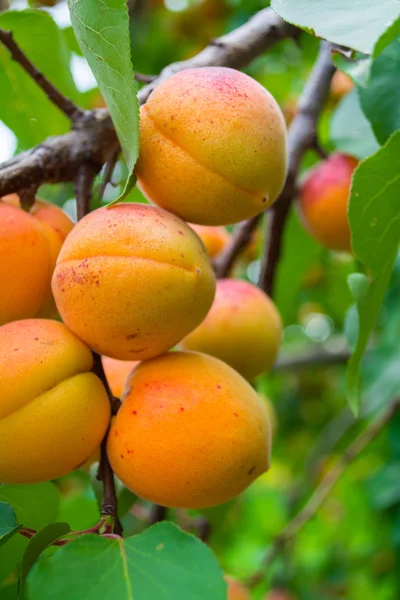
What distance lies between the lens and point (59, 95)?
0.96 meters

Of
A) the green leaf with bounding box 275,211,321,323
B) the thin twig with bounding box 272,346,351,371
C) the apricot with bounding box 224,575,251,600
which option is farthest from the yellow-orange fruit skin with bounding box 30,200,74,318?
the thin twig with bounding box 272,346,351,371

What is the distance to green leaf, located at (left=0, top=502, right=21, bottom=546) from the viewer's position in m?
0.70

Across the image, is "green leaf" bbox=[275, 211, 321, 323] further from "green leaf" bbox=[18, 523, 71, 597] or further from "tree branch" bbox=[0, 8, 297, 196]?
"green leaf" bbox=[18, 523, 71, 597]

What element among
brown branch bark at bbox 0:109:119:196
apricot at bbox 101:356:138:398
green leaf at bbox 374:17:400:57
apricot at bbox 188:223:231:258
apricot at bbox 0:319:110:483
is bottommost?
apricot at bbox 188:223:231:258

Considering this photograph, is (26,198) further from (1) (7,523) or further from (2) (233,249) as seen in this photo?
(2) (233,249)

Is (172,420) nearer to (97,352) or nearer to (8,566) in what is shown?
(97,352)

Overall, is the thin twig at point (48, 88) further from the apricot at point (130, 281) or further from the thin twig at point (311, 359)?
the thin twig at point (311, 359)

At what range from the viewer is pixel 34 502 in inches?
36.4

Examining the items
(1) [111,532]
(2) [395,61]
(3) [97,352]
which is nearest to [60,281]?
(3) [97,352]

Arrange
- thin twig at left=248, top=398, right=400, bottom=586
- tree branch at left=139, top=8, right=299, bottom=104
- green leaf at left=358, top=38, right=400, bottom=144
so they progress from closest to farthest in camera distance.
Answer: green leaf at left=358, top=38, right=400, bottom=144
tree branch at left=139, top=8, right=299, bottom=104
thin twig at left=248, top=398, right=400, bottom=586

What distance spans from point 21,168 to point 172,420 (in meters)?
0.38

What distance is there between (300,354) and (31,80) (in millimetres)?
1529

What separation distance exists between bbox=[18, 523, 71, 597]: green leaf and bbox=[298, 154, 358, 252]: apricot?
847 millimetres

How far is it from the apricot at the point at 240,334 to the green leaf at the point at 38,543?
462 mm
